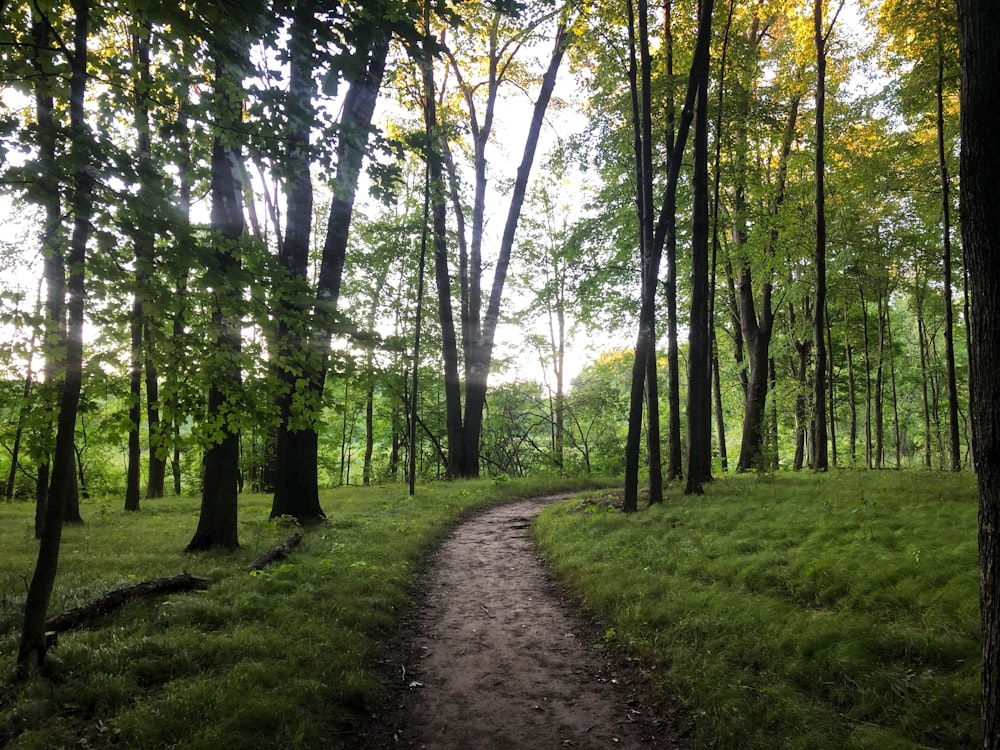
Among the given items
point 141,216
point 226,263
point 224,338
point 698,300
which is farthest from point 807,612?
point 698,300

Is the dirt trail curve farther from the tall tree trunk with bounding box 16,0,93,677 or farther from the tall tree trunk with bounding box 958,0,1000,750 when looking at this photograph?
the tall tree trunk with bounding box 16,0,93,677

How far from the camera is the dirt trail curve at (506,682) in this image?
4266mm

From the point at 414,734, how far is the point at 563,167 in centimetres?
1394

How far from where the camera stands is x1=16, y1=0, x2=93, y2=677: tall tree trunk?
3.99 m

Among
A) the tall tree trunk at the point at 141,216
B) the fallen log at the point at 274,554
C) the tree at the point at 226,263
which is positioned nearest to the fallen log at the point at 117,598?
the fallen log at the point at 274,554

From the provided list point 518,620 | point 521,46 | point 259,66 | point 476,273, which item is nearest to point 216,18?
point 259,66

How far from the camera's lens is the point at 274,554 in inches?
319

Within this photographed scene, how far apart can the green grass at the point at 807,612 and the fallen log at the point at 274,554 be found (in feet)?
14.8

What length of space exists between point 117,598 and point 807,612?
291 inches

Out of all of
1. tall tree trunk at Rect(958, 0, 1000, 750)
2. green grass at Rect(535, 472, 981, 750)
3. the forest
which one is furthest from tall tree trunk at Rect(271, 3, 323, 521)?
green grass at Rect(535, 472, 981, 750)

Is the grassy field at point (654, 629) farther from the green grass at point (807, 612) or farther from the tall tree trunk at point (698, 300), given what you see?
the tall tree trunk at point (698, 300)

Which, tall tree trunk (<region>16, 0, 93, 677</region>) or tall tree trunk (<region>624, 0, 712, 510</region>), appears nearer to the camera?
tall tree trunk (<region>16, 0, 93, 677</region>)

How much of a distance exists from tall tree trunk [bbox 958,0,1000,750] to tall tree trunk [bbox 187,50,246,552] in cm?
483

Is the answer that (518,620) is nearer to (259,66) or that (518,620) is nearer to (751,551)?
(751,551)
